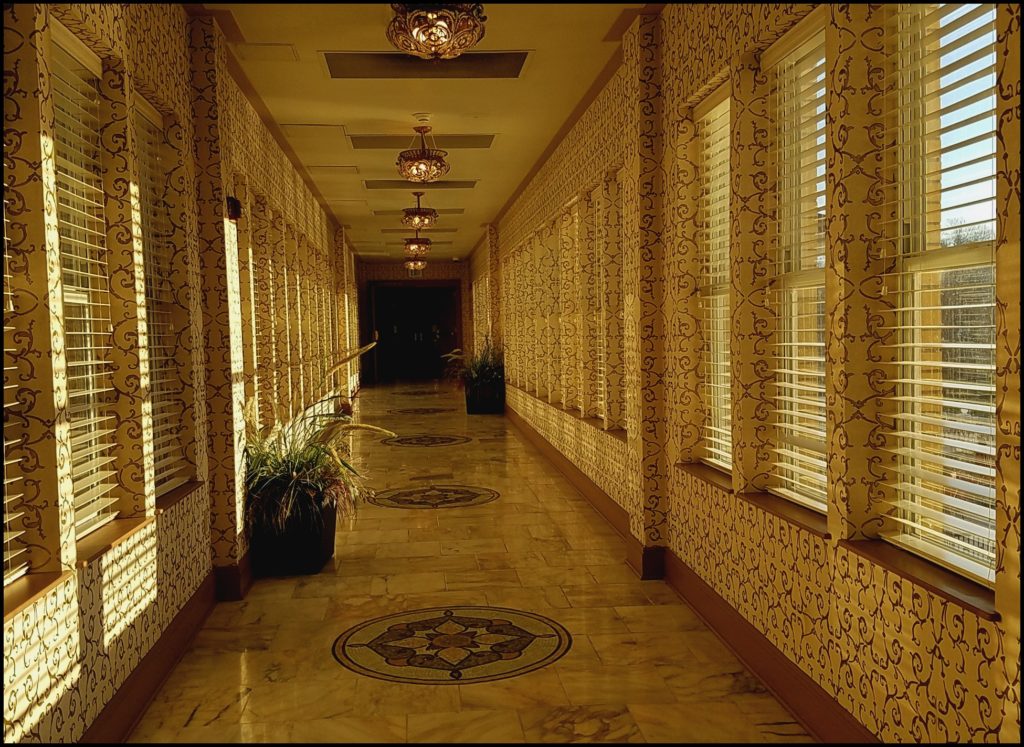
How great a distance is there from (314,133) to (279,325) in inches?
65.0

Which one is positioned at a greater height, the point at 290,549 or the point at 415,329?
the point at 415,329

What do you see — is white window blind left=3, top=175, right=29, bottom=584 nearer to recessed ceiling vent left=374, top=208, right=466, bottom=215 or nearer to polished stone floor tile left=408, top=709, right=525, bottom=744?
polished stone floor tile left=408, top=709, right=525, bottom=744

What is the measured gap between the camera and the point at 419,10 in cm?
399

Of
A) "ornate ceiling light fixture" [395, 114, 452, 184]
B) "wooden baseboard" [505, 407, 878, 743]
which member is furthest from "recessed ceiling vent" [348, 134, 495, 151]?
"wooden baseboard" [505, 407, 878, 743]

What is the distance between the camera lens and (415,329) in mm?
24391

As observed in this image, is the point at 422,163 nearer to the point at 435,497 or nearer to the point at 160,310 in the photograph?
the point at 435,497

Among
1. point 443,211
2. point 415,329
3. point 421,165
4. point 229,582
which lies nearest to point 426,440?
point 443,211

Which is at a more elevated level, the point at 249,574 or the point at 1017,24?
the point at 1017,24

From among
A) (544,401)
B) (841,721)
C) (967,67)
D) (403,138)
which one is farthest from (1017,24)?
(544,401)

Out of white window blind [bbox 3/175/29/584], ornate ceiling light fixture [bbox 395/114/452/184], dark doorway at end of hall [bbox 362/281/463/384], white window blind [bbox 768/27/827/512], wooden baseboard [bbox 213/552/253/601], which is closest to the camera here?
white window blind [bbox 3/175/29/584]

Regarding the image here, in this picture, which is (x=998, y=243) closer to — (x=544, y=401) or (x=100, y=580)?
(x=100, y=580)

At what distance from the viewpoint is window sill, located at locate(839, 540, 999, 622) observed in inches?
85.5

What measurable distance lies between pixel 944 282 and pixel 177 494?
3312 millimetres

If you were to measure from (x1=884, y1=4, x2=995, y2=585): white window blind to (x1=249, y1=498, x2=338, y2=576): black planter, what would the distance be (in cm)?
331
